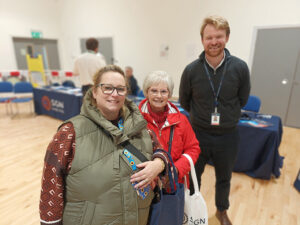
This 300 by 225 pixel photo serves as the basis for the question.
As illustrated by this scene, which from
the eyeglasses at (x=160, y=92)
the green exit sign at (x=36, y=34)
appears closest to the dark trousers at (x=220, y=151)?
the eyeglasses at (x=160, y=92)

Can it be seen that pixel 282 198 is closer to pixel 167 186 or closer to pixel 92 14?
pixel 167 186

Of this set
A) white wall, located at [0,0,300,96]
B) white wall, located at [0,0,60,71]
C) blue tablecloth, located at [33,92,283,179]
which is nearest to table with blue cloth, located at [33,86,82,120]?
white wall, located at [0,0,300,96]

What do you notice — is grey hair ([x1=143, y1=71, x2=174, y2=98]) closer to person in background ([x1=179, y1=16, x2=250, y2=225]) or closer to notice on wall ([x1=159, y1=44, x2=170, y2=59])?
person in background ([x1=179, y1=16, x2=250, y2=225])

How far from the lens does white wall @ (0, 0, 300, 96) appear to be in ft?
13.8

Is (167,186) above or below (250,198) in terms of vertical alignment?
above

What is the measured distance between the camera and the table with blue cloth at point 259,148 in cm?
231

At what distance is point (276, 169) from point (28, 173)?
3.12m

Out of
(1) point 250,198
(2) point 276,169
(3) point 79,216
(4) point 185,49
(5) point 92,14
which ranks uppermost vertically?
(5) point 92,14

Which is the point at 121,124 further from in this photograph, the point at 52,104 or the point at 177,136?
the point at 52,104

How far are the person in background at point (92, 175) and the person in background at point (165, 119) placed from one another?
0.26 meters

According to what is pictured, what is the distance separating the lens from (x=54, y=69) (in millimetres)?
7859

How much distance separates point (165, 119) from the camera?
1201 millimetres

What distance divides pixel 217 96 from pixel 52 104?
4.27 metres

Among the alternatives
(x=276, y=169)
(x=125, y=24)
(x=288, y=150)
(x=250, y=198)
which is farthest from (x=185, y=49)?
(x=250, y=198)
